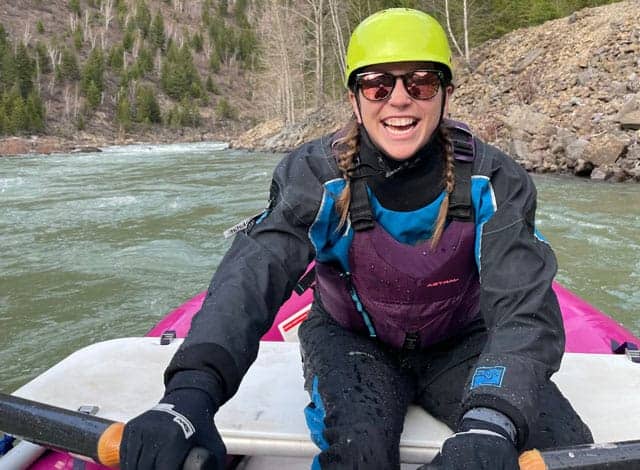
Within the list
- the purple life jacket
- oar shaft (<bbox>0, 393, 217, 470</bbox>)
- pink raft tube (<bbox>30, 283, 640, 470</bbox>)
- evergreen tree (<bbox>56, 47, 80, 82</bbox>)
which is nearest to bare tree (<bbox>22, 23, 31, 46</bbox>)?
evergreen tree (<bbox>56, 47, 80, 82</bbox>)

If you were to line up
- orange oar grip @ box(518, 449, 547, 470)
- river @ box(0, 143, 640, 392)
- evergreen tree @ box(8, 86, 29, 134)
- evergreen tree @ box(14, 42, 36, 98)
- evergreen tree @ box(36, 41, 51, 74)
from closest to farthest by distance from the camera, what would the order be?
1. orange oar grip @ box(518, 449, 547, 470)
2. river @ box(0, 143, 640, 392)
3. evergreen tree @ box(8, 86, 29, 134)
4. evergreen tree @ box(14, 42, 36, 98)
5. evergreen tree @ box(36, 41, 51, 74)

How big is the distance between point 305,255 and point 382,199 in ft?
0.93

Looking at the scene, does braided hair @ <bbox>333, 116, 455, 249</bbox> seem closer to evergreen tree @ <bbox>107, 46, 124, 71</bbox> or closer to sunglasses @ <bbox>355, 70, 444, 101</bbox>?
sunglasses @ <bbox>355, 70, 444, 101</bbox>

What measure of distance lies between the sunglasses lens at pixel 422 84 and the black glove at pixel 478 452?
37.3 inches

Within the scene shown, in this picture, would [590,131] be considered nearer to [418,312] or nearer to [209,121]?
[418,312]

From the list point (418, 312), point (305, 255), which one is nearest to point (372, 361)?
point (418, 312)

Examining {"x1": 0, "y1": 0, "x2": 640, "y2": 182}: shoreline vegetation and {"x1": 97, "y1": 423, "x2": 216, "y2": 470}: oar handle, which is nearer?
{"x1": 97, "y1": 423, "x2": 216, "y2": 470}: oar handle

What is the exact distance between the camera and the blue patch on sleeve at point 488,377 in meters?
1.44

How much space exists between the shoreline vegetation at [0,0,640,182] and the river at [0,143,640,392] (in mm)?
2337

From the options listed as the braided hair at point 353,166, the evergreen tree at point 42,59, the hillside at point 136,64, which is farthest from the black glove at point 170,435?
the evergreen tree at point 42,59

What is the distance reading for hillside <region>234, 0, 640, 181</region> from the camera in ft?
34.8

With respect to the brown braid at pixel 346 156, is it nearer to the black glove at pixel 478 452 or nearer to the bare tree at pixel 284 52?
the black glove at pixel 478 452

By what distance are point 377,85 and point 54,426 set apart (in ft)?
3.95

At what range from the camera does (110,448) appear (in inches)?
47.5
